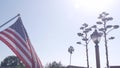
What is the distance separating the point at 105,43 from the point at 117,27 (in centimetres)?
334

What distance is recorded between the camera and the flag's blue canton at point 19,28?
1387cm

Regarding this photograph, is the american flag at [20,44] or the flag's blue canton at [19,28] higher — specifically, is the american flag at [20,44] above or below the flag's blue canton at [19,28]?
below

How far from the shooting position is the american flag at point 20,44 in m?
13.0

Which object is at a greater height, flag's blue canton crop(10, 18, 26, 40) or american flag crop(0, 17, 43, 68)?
flag's blue canton crop(10, 18, 26, 40)

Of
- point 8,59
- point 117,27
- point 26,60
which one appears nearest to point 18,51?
point 26,60

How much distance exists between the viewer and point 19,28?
14125 millimetres

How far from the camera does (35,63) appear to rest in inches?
520

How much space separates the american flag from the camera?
42.8 ft

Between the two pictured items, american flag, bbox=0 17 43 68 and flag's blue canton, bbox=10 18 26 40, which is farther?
flag's blue canton, bbox=10 18 26 40

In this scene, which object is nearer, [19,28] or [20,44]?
[20,44]

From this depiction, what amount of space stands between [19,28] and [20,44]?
1.14 meters

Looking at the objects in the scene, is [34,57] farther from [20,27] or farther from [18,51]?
[20,27]

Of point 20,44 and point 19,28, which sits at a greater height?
point 19,28

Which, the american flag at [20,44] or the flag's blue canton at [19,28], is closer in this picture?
the american flag at [20,44]
